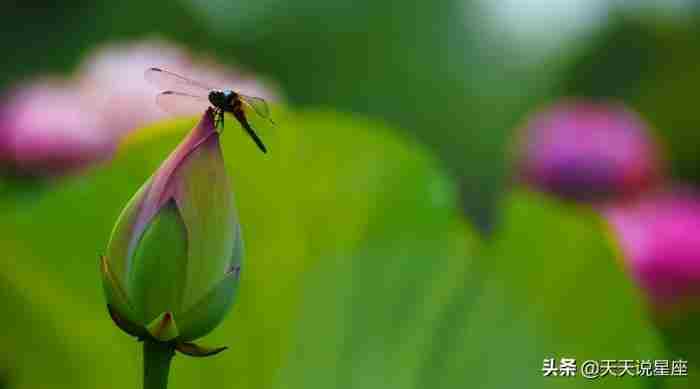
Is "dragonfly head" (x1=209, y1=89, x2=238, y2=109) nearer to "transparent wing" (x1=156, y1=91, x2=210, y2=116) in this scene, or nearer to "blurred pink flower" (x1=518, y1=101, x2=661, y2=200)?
"transparent wing" (x1=156, y1=91, x2=210, y2=116)

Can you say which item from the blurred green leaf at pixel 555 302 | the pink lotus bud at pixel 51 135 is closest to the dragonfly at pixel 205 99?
the blurred green leaf at pixel 555 302

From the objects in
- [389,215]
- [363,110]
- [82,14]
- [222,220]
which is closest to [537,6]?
[363,110]

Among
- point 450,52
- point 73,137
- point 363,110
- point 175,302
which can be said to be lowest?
point 175,302

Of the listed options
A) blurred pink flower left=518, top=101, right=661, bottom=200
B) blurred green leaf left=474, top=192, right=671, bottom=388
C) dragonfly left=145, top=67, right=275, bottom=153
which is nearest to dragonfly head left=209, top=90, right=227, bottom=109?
dragonfly left=145, top=67, right=275, bottom=153

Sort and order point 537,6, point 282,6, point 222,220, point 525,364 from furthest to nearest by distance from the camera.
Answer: point 282,6 < point 537,6 < point 525,364 < point 222,220

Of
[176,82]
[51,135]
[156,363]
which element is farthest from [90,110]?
[156,363]

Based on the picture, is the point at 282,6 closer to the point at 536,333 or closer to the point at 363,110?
the point at 363,110

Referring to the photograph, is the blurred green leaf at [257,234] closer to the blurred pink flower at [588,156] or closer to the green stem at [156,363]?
the green stem at [156,363]
